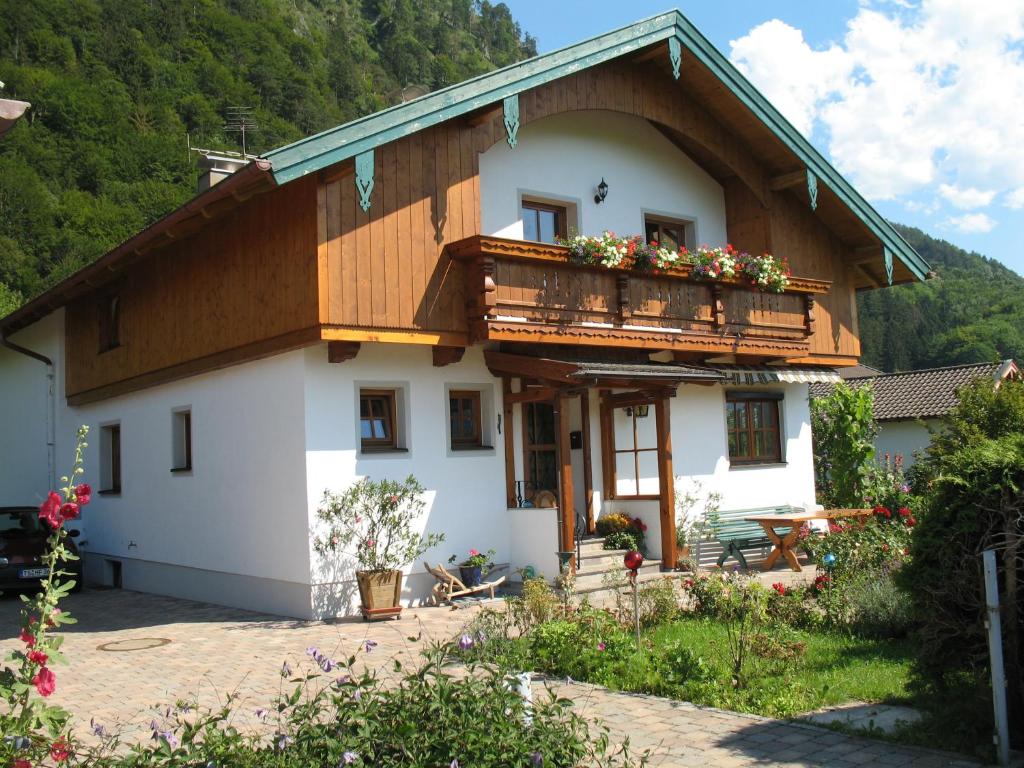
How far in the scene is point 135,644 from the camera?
10.9m

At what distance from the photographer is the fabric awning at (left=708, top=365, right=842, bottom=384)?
1573cm

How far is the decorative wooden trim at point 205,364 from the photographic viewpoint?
11859mm

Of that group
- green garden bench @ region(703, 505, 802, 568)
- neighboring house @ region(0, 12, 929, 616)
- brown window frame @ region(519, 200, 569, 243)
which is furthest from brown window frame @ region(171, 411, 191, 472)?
green garden bench @ region(703, 505, 802, 568)

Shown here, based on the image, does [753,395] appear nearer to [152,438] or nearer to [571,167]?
[571,167]

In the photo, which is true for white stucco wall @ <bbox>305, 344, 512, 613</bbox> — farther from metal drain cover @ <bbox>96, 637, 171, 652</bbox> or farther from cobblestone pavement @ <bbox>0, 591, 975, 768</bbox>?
metal drain cover @ <bbox>96, 637, 171, 652</bbox>

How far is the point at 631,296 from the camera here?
13633 mm

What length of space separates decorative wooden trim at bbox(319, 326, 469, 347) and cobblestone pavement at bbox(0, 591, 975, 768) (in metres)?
3.26

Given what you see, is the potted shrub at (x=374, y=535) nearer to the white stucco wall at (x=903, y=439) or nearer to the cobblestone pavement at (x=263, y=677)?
Answer: the cobblestone pavement at (x=263, y=677)

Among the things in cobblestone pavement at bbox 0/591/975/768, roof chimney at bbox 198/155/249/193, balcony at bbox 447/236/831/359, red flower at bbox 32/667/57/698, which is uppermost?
roof chimney at bbox 198/155/249/193

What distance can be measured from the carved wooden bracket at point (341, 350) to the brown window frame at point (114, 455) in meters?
7.56

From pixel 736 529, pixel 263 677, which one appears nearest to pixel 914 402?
pixel 736 529

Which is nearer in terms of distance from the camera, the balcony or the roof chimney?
the balcony

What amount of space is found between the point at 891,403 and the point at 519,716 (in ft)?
99.1

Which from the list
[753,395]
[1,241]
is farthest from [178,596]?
[1,241]
